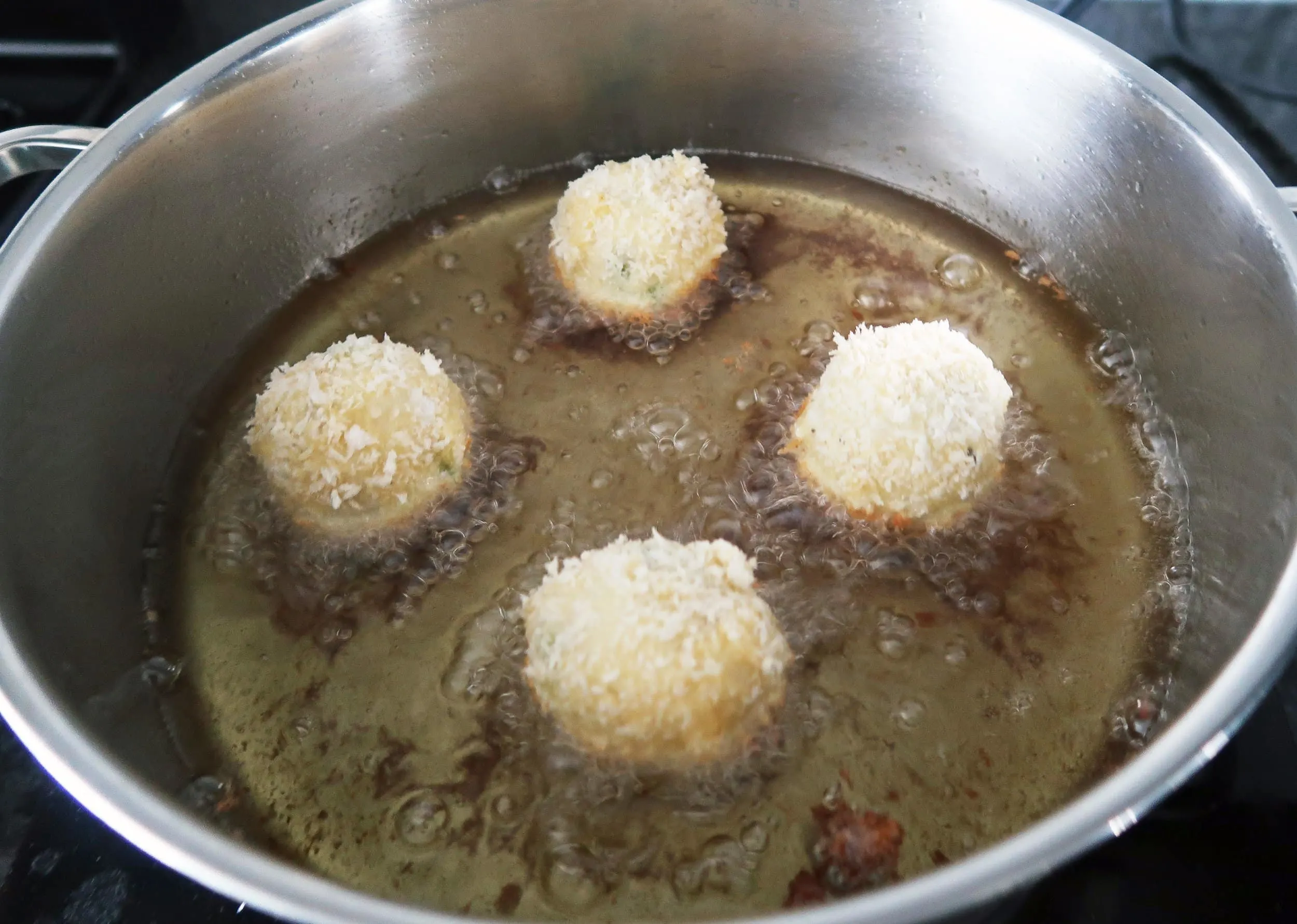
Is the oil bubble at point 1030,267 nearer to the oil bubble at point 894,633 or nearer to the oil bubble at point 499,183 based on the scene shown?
the oil bubble at point 894,633

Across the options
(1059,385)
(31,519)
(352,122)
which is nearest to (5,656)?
(31,519)

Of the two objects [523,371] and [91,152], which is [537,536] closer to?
[523,371]

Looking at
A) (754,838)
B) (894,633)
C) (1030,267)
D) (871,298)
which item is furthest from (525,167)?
(754,838)

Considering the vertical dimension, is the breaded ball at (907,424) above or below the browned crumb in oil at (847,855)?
above

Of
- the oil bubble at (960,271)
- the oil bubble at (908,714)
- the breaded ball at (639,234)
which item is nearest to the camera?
the oil bubble at (908,714)

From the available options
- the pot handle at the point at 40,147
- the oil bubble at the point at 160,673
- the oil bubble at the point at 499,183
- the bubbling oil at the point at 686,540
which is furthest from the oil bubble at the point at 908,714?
the pot handle at the point at 40,147

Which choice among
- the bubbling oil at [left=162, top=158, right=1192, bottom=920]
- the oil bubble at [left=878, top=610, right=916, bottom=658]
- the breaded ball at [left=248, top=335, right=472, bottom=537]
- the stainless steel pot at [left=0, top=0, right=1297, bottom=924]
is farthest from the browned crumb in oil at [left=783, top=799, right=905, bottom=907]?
the breaded ball at [left=248, top=335, right=472, bottom=537]

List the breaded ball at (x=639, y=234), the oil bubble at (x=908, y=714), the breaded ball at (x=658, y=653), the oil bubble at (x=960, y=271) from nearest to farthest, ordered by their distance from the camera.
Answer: the breaded ball at (x=658, y=653), the oil bubble at (x=908, y=714), the breaded ball at (x=639, y=234), the oil bubble at (x=960, y=271)

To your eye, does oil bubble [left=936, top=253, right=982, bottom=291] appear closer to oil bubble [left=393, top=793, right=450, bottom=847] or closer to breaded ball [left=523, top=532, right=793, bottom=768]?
breaded ball [left=523, top=532, right=793, bottom=768]
